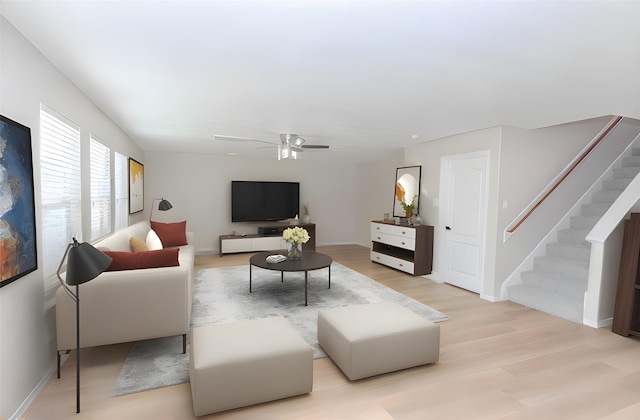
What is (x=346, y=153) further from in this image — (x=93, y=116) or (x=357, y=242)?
(x=93, y=116)

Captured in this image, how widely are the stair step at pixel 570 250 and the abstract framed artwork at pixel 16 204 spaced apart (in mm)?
5838

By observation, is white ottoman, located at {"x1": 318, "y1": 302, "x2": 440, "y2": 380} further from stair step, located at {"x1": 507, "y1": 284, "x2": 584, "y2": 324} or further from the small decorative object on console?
stair step, located at {"x1": 507, "y1": 284, "x2": 584, "y2": 324}

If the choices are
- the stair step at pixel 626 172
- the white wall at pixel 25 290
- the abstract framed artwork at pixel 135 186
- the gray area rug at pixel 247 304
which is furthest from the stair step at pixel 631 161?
the abstract framed artwork at pixel 135 186

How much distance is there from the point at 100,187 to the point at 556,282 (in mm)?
5786

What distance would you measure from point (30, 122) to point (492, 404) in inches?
142

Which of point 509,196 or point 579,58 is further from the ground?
point 579,58

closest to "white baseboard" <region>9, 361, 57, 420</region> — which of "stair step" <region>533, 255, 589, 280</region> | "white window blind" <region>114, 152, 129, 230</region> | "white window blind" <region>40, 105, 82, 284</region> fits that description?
"white window blind" <region>40, 105, 82, 284</region>

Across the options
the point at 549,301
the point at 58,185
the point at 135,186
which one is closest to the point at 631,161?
the point at 549,301

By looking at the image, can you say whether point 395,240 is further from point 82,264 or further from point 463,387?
point 82,264

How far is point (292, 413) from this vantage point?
2145mm

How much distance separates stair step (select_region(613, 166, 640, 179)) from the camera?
4921 mm

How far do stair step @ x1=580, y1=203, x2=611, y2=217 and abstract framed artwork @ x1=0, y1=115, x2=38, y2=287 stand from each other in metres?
6.39

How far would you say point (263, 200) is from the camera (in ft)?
25.7

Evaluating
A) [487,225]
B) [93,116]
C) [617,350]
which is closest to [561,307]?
[617,350]
